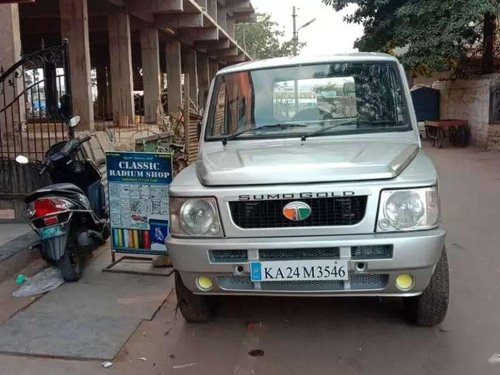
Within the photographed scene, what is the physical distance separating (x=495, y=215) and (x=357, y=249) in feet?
16.2

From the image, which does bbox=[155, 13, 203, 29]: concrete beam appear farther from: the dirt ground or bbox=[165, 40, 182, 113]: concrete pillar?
the dirt ground

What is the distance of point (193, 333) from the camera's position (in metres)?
3.99

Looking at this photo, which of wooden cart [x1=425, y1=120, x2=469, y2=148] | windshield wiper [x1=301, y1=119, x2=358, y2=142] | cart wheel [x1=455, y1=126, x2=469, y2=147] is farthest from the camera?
cart wheel [x1=455, y1=126, x2=469, y2=147]

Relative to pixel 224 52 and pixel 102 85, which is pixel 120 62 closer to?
pixel 102 85

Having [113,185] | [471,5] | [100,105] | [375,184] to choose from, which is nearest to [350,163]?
[375,184]

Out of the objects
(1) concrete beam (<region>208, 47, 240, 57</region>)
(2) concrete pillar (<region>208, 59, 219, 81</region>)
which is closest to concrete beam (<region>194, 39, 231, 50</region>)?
(1) concrete beam (<region>208, 47, 240, 57</region>)

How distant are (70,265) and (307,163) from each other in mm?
2634

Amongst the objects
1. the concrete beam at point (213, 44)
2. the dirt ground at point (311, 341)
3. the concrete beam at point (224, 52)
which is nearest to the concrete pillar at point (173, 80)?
the concrete beam at point (213, 44)

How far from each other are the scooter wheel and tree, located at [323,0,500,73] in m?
13.5

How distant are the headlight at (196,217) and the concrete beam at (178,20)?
14478 millimetres

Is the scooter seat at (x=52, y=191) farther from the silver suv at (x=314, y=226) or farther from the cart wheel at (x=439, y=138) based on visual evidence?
the cart wheel at (x=439, y=138)

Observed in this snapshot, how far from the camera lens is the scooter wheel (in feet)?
16.4

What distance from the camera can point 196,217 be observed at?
3469mm

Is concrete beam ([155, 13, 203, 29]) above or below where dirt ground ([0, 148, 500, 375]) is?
above
